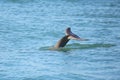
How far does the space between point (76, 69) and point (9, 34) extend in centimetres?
907

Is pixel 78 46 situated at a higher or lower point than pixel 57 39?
lower

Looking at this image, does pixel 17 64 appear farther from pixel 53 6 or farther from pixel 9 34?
pixel 53 6

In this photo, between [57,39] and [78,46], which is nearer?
[78,46]

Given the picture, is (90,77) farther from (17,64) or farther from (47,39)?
(47,39)

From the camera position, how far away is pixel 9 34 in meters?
32.7

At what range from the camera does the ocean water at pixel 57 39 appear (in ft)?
78.0

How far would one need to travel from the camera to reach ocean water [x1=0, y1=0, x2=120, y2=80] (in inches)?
936

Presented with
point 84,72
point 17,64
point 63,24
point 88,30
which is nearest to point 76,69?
point 84,72

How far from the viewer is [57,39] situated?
31.5 metres

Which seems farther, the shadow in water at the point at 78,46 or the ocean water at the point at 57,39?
the shadow in water at the point at 78,46

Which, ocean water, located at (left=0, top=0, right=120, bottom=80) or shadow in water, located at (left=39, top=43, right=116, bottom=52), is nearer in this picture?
ocean water, located at (left=0, top=0, right=120, bottom=80)

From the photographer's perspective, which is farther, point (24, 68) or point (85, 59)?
point (85, 59)

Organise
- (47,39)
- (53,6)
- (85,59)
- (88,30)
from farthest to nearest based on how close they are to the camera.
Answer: (53,6) → (88,30) → (47,39) → (85,59)

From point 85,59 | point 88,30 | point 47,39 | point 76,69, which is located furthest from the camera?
point 88,30
